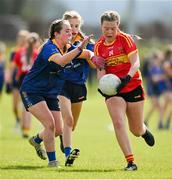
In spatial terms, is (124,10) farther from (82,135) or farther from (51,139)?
(51,139)

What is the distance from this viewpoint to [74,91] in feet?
44.5

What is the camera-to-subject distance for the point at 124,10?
61.8m

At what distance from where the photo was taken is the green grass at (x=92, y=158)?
1132 centimetres

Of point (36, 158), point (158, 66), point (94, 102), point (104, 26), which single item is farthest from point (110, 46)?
point (94, 102)

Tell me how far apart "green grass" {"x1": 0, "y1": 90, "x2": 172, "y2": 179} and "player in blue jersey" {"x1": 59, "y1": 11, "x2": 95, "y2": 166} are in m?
0.47

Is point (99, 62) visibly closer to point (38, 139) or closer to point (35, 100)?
point (35, 100)

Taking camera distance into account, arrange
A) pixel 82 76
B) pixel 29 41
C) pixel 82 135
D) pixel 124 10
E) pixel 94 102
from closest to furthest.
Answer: pixel 82 76, pixel 29 41, pixel 82 135, pixel 94 102, pixel 124 10

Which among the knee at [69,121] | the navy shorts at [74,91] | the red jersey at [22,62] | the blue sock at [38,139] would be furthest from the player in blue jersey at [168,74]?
the blue sock at [38,139]

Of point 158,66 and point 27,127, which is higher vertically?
point 158,66

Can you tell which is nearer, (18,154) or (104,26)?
(104,26)

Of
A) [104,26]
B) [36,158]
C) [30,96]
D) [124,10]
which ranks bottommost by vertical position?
[36,158]

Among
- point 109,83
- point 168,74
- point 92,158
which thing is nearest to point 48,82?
point 109,83

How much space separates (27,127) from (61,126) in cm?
692

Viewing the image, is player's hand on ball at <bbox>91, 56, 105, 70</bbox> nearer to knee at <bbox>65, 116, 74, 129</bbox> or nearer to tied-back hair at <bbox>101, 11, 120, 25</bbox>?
tied-back hair at <bbox>101, 11, 120, 25</bbox>
